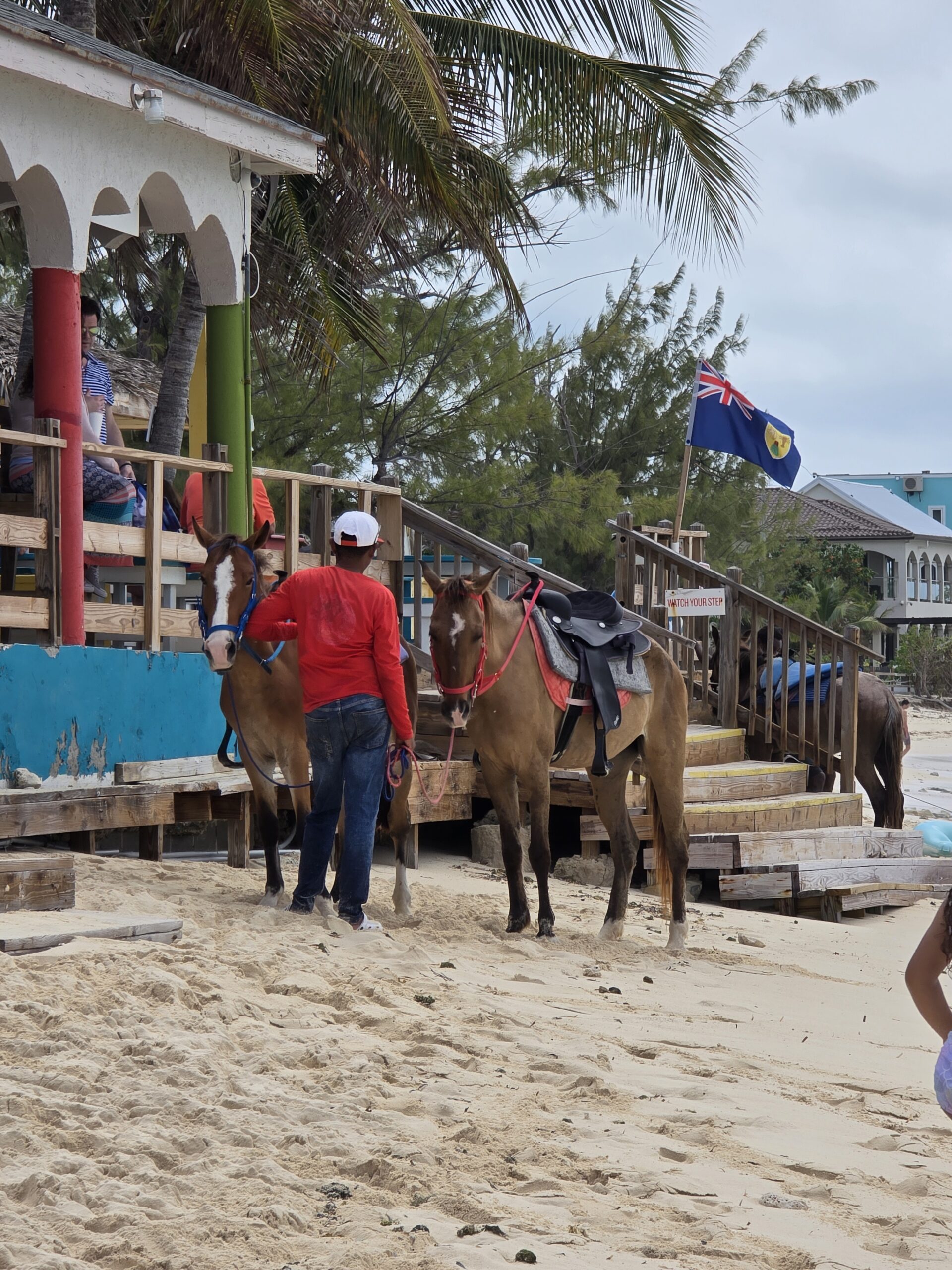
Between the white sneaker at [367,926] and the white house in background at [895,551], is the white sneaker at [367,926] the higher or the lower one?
the lower one

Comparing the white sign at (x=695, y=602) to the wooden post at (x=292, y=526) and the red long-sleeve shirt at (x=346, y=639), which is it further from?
the red long-sleeve shirt at (x=346, y=639)

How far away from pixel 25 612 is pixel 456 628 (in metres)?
2.56

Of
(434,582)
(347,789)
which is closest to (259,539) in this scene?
(434,582)

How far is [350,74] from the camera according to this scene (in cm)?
1313

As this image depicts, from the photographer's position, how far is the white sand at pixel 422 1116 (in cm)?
360

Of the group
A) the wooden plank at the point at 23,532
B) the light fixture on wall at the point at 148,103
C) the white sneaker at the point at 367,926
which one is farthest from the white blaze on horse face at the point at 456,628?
the light fixture on wall at the point at 148,103

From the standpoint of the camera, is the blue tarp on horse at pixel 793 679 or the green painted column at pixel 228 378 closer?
the green painted column at pixel 228 378

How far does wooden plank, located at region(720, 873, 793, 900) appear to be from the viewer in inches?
455

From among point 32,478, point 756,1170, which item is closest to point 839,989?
point 756,1170

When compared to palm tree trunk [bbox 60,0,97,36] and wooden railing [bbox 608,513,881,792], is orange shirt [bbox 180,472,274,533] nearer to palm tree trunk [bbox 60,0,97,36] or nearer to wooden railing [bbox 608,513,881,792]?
palm tree trunk [bbox 60,0,97,36]

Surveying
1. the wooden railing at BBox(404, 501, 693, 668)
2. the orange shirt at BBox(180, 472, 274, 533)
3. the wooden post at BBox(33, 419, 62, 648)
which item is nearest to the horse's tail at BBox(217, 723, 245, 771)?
the wooden post at BBox(33, 419, 62, 648)

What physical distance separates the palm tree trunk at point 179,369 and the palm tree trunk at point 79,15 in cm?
281

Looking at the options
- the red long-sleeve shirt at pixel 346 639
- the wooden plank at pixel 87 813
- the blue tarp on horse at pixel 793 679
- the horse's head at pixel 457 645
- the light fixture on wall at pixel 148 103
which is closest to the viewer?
the red long-sleeve shirt at pixel 346 639

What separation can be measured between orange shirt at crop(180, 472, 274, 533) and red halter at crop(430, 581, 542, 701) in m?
2.36
